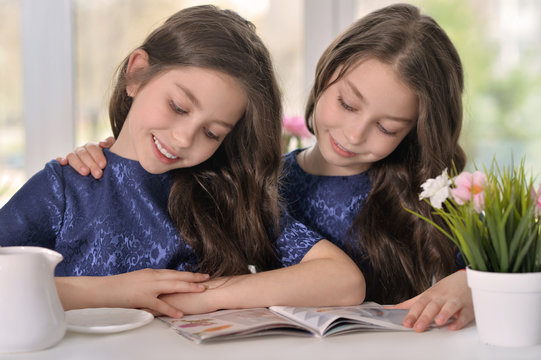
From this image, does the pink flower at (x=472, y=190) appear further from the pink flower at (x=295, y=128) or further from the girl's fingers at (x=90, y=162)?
the pink flower at (x=295, y=128)

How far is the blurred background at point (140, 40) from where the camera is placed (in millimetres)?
2631

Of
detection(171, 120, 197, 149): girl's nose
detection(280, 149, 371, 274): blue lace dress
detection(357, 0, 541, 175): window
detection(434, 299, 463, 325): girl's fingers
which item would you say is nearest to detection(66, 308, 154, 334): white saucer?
detection(171, 120, 197, 149): girl's nose

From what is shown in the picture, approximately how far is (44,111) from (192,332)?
72.9 inches

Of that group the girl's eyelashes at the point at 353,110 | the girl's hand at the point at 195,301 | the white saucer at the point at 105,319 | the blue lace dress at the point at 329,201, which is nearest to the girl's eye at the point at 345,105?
the girl's eyelashes at the point at 353,110

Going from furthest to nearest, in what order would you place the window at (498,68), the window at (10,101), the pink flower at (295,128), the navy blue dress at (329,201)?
the window at (498,68)
the window at (10,101)
the pink flower at (295,128)
the navy blue dress at (329,201)

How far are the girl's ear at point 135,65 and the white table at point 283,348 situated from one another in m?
0.67

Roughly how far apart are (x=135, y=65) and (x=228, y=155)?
330 millimetres

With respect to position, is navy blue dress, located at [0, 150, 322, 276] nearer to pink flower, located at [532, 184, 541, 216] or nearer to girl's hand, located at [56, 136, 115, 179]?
girl's hand, located at [56, 136, 115, 179]

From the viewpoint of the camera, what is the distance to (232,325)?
43.8 inches

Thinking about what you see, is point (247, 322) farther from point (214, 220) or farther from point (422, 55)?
point (422, 55)

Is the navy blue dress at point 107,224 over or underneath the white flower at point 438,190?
underneath

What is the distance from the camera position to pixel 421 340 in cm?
109

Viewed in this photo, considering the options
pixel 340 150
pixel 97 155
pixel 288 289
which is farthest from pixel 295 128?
pixel 288 289

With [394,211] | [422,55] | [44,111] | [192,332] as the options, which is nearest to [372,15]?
[422,55]
